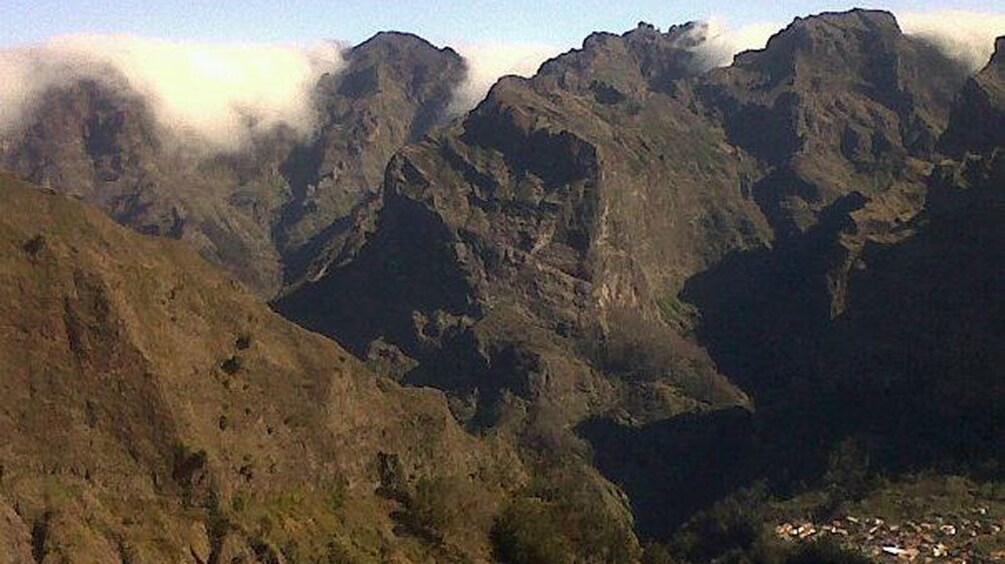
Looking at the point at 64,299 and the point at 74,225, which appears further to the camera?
the point at 74,225

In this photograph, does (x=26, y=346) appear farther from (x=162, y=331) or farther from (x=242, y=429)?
(x=242, y=429)

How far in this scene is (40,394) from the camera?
321ft

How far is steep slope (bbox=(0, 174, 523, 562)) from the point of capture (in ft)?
300

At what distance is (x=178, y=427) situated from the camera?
104 m

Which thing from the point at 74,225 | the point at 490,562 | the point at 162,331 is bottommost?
the point at 490,562

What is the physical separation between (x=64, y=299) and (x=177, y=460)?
19087 millimetres

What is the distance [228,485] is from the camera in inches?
4144

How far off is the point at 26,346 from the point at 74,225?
72.0 ft

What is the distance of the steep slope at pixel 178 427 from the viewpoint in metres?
91.4

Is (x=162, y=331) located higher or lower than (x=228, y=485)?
higher

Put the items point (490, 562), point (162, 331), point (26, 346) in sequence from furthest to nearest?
point (490, 562) < point (162, 331) < point (26, 346)

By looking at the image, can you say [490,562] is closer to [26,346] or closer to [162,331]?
[162,331]

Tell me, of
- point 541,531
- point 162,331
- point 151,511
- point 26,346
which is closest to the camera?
point 151,511

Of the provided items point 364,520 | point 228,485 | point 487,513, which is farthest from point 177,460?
point 487,513
